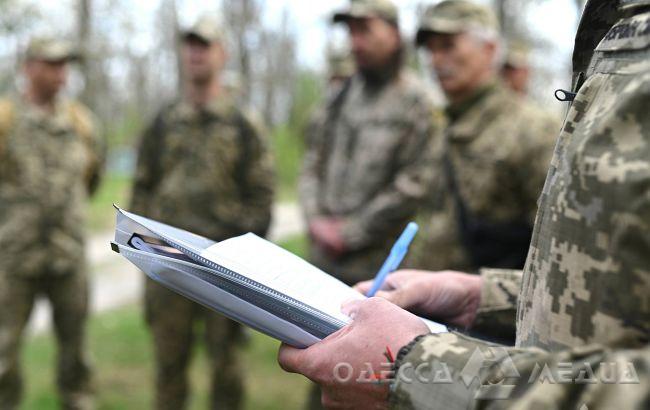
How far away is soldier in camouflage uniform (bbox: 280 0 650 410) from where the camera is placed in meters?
0.82

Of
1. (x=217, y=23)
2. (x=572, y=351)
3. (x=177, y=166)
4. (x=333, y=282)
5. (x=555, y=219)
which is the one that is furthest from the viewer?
(x=217, y=23)

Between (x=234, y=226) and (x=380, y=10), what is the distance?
1428mm

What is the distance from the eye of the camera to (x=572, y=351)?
85 cm

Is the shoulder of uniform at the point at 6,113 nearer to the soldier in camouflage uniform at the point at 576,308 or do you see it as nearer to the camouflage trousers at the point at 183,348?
the camouflage trousers at the point at 183,348

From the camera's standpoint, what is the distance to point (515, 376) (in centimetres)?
87

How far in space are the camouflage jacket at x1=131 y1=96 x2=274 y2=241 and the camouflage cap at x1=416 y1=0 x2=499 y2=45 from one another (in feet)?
4.27

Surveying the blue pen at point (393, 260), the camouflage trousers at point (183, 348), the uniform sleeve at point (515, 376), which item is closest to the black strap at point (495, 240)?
the blue pen at point (393, 260)

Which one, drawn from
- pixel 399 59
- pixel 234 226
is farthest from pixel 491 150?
pixel 234 226

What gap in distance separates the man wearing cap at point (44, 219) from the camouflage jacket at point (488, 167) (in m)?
2.22

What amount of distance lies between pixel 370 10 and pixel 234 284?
284 cm

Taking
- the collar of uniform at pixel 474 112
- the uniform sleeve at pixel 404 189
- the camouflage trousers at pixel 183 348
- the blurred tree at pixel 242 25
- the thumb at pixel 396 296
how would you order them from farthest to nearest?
the blurred tree at pixel 242 25, the camouflage trousers at pixel 183 348, the uniform sleeve at pixel 404 189, the collar of uniform at pixel 474 112, the thumb at pixel 396 296

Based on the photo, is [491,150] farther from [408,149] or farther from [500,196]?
[408,149]

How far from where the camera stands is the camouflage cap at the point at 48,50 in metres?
4.20

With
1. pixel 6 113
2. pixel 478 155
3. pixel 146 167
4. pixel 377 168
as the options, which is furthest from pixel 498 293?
pixel 6 113
